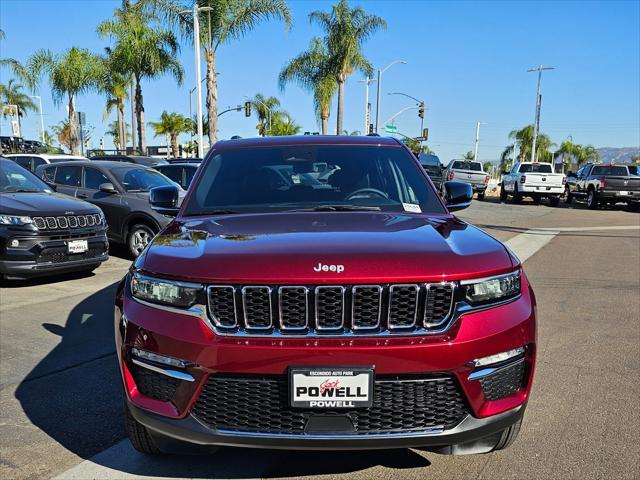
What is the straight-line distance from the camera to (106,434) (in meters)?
3.19

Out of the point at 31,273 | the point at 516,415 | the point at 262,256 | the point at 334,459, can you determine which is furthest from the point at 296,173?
the point at 31,273

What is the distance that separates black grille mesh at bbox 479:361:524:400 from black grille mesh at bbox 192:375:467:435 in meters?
0.15

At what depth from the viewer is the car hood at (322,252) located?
2.26 meters

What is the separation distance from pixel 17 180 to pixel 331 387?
23.4 ft

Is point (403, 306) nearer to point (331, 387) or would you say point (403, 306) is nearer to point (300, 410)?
point (331, 387)

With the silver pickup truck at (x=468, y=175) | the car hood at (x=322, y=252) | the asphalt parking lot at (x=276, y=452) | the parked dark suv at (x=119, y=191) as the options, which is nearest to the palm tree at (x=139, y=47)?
the silver pickup truck at (x=468, y=175)

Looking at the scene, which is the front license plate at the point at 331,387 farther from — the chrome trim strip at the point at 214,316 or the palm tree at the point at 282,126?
the palm tree at the point at 282,126

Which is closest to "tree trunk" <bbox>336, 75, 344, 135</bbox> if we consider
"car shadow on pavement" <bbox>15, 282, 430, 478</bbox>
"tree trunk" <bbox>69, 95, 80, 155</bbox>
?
"tree trunk" <bbox>69, 95, 80, 155</bbox>

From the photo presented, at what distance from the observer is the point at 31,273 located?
6836 millimetres

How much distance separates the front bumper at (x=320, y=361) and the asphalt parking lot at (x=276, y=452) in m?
0.62

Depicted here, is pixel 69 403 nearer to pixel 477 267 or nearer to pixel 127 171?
pixel 477 267

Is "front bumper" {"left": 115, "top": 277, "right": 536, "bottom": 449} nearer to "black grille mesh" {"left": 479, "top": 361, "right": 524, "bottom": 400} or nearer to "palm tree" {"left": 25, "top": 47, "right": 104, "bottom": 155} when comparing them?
"black grille mesh" {"left": 479, "top": 361, "right": 524, "bottom": 400}

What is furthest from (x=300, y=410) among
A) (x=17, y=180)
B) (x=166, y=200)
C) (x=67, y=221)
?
(x=17, y=180)

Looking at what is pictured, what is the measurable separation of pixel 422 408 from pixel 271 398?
0.63m
